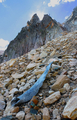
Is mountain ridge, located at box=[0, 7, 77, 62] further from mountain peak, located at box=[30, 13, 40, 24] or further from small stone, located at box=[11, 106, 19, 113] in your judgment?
small stone, located at box=[11, 106, 19, 113]

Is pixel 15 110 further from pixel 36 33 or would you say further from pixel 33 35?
pixel 33 35

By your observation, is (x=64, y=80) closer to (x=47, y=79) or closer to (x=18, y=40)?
(x=47, y=79)

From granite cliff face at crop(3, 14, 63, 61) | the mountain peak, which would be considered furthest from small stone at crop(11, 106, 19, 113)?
the mountain peak

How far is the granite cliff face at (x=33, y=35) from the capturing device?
15.3m

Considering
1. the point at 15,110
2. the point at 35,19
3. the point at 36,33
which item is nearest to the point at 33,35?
the point at 36,33

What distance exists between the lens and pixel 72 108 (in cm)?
68

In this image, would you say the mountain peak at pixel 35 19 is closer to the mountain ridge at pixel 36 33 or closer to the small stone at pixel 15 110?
the mountain ridge at pixel 36 33

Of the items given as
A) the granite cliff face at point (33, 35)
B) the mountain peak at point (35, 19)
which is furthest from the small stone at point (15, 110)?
the mountain peak at point (35, 19)

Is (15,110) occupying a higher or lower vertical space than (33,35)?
lower

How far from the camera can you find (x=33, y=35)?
18.6 meters

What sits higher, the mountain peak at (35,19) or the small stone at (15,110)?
the mountain peak at (35,19)

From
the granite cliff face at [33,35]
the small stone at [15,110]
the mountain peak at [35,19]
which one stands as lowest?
the small stone at [15,110]

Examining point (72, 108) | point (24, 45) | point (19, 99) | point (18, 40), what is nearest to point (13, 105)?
point (19, 99)

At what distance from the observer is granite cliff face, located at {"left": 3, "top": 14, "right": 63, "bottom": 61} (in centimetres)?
1535
